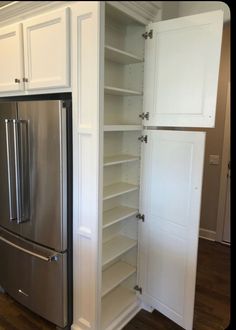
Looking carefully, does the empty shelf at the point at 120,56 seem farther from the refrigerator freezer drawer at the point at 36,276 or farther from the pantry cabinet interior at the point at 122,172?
the refrigerator freezer drawer at the point at 36,276

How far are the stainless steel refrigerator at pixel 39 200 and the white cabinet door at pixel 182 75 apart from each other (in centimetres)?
54

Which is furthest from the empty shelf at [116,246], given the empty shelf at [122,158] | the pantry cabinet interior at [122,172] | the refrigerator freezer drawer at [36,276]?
the empty shelf at [122,158]

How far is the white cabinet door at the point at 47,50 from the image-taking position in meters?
1.35

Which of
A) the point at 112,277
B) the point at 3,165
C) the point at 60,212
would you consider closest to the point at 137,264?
the point at 112,277

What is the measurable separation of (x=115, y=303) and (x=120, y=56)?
5.59 ft

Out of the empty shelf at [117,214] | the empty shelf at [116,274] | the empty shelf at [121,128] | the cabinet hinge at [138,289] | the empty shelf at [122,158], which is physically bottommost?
the cabinet hinge at [138,289]

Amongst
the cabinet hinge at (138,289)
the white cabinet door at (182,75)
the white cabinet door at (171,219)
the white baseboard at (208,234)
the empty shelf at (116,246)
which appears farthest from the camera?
the white baseboard at (208,234)

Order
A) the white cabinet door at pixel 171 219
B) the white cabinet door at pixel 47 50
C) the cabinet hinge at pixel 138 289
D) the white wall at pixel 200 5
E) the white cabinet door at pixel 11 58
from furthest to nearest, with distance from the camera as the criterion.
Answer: the cabinet hinge at pixel 138 289, the white cabinet door at pixel 11 58, the white cabinet door at pixel 171 219, the white cabinet door at pixel 47 50, the white wall at pixel 200 5

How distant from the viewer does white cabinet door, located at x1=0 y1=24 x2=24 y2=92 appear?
1562 millimetres

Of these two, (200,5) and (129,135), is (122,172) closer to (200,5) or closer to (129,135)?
(129,135)

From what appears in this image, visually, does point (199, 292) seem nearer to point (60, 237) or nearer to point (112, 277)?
point (112, 277)

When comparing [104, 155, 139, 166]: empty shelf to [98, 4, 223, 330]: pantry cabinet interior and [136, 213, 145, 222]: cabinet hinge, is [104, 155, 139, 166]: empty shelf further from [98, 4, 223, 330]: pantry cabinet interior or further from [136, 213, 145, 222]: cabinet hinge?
[136, 213, 145, 222]: cabinet hinge

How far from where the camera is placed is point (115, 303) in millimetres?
1850

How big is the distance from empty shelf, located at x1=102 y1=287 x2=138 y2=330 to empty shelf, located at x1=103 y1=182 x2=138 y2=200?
0.85 m
